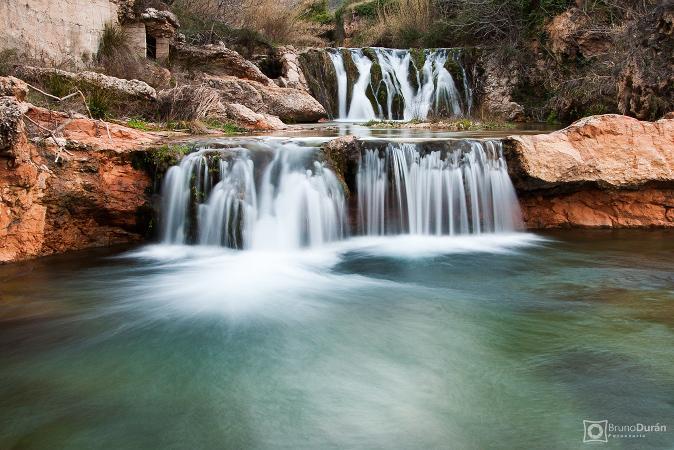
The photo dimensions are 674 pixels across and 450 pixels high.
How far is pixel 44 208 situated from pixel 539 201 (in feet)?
20.7

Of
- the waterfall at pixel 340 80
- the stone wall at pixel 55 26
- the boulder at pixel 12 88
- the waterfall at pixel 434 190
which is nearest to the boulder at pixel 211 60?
the stone wall at pixel 55 26

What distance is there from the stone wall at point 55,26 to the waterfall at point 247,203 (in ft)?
15.5

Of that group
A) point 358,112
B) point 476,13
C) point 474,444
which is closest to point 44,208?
point 474,444

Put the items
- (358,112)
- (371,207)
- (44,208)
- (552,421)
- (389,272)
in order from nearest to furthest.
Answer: (552,421) < (389,272) < (44,208) < (371,207) < (358,112)

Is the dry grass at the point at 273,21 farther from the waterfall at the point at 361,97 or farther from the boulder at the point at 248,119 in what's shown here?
the boulder at the point at 248,119

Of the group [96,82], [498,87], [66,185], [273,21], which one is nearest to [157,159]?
[66,185]

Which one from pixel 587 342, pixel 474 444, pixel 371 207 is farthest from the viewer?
A: pixel 371 207

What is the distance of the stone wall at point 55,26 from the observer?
9.41 meters

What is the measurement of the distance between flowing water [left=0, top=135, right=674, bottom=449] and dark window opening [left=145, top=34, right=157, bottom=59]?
6.68 m

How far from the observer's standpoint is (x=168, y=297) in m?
5.23

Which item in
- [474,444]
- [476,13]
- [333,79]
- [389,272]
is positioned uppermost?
[476,13]

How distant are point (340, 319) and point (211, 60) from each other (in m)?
10.5

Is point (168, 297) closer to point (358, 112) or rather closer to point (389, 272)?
point (389, 272)

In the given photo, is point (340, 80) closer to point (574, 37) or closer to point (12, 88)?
point (574, 37)
